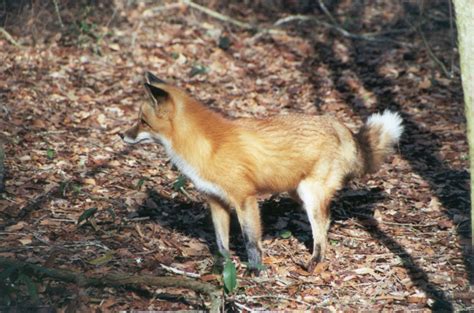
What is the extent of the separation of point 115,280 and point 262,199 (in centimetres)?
323

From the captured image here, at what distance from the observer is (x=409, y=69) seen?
42.0 ft

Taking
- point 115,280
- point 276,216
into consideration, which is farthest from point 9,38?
point 115,280

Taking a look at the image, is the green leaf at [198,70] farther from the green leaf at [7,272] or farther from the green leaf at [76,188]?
the green leaf at [7,272]

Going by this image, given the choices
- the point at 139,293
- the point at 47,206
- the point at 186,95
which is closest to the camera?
the point at 139,293

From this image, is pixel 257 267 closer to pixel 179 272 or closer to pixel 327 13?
pixel 179 272

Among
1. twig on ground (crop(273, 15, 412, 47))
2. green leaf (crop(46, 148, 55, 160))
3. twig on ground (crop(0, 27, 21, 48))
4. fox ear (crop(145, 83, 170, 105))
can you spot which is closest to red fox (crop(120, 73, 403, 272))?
fox ear (crop(145, 83, 170, 105))

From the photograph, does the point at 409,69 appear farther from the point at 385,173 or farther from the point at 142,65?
the point at 142,65

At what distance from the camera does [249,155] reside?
6855mm

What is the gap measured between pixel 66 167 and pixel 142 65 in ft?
14.5

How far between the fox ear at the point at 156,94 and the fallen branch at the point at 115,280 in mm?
1735

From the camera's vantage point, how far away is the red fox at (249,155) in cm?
671

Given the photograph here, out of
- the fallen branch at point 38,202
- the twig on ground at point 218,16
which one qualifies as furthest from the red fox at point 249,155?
the twig on ground at point 218,16

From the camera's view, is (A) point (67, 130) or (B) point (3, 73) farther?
(B) point (3, 73)

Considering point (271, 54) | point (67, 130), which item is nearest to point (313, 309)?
point (67, 130)
